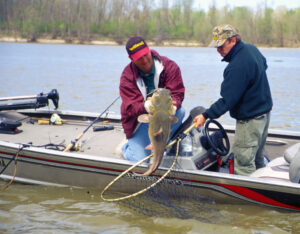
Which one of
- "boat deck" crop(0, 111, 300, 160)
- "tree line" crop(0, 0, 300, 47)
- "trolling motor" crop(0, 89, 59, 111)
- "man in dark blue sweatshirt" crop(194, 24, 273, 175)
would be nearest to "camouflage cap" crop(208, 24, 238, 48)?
"man in dark blue sweatshirt" crop(194, 24, 273, 175)

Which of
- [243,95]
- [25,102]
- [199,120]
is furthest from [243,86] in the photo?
[25,102]

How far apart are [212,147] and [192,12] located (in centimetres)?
8193

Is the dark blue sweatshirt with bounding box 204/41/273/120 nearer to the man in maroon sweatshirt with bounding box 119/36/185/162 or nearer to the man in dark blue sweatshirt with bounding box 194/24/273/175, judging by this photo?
the man in dark blue sweatshirt with bounding box 194/24/273/175

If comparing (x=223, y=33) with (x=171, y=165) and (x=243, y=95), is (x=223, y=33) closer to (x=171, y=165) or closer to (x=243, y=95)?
(x=243, y=95)

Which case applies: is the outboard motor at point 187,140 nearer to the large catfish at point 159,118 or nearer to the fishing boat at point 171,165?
the fishing boat at point 171,165

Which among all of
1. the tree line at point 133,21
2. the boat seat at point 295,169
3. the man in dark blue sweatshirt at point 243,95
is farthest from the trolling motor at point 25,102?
the tree line at point 133,21

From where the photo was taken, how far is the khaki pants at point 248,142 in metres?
4.57

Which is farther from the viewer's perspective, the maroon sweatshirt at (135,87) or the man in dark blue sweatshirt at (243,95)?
the maroon sweatshirt at (135,87)

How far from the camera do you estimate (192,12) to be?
83125 mm

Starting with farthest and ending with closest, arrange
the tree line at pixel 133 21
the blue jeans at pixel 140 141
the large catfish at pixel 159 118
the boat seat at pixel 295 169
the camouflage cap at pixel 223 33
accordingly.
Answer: the tree line at pixel 133 21
the blue jeans at pixel 140 141
the camouflage cap at pixel 223 33
the boat seat at pixel 295 169
the large catfish at pixel 159 118

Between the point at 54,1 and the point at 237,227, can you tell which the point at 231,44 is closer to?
the point at 237,227

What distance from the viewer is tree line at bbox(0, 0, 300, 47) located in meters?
56.0

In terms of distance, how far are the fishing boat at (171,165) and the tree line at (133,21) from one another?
49.9 metres

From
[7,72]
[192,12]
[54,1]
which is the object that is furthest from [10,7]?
[7,72]
